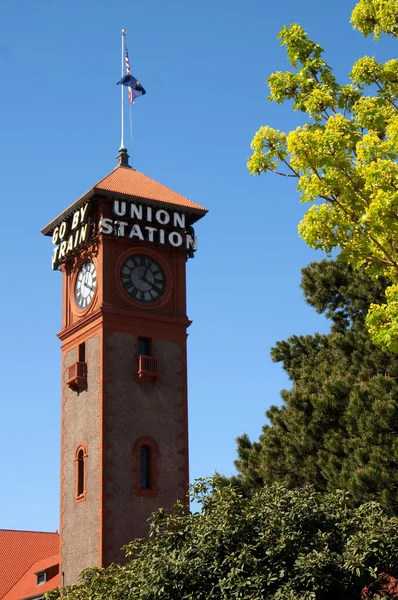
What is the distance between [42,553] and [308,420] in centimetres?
4294

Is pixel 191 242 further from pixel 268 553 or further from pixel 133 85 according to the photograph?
pixel 268 553

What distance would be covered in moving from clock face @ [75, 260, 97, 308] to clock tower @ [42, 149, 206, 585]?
6 centimetres

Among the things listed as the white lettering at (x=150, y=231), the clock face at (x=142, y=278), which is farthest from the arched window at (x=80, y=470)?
the white lettering at (x=150, y=231)

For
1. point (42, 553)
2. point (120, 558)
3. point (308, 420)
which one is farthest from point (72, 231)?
point (42, 553)

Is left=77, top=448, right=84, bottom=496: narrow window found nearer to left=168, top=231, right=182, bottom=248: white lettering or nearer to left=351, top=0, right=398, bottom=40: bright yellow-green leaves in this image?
left=168, top=231, right=182, bottom=248: white lettering

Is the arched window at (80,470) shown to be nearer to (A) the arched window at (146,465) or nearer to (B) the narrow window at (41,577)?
(A) the arched window at (146,465)

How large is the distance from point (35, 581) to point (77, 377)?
21.2 metres

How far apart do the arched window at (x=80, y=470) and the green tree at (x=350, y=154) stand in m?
28.6

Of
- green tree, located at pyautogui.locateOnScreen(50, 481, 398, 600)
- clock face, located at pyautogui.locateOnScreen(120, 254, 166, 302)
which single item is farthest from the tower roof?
green tree, located at pyautogui.locateOnScreen(50, 481, 398, 600)

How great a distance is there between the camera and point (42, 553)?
71.1 meters

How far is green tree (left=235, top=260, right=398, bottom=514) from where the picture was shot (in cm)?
3033

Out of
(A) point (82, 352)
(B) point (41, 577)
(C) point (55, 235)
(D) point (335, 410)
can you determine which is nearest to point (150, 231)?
(C) point (55, 235)

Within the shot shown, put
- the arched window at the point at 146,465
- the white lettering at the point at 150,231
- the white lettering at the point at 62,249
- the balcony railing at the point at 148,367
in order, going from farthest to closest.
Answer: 1. the white lettering at the point at 62,249
2. the white lettering at the point at 150,231
3. the balcony railing at the point at 148,367
4. the arched window at the point at 146,465

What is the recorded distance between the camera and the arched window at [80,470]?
4772 centimetres
